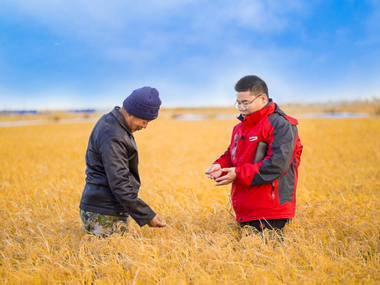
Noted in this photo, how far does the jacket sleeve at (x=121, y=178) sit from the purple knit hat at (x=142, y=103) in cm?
32

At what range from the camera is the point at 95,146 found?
267 cm

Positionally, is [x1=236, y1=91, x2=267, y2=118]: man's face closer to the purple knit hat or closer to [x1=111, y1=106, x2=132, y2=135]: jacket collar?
the purple knit hat

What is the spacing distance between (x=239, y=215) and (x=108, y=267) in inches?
54.8

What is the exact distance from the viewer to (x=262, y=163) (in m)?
2.71

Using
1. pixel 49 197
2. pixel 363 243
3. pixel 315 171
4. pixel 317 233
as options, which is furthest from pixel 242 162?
pixel 315 171

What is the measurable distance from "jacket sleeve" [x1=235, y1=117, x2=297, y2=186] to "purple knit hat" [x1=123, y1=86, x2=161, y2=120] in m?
1.01

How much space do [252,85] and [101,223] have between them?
2.04 m

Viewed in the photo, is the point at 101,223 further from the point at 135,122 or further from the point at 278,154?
the point at 278,154

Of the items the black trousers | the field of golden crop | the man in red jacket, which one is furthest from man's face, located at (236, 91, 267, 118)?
the field of golden crop

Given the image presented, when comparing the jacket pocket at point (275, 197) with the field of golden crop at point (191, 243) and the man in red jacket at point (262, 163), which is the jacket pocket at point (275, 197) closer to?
the man in red jacket at point (262, 163)

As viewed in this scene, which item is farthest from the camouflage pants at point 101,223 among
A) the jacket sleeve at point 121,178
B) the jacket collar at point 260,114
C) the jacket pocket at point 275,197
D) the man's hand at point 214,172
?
the jacket collar at point 260,114

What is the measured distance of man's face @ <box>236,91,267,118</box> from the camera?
283 centimetres

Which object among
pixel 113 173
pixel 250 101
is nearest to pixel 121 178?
pixel 113 173

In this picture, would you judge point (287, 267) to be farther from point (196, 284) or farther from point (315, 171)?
point (315, 171)
